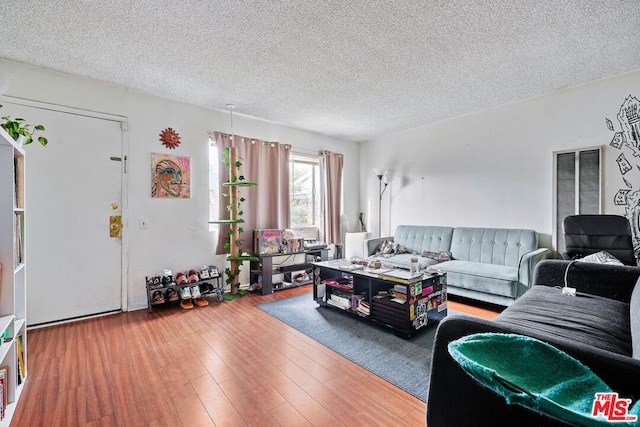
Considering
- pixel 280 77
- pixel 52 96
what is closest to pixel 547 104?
pixel 280 77

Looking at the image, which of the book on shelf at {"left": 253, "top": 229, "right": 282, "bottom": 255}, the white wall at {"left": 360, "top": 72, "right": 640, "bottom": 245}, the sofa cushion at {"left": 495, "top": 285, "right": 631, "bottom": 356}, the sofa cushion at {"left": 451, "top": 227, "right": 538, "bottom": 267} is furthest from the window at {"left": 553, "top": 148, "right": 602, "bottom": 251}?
the book on shelf at {"left": 253, "top": 229, "right": 282, "bottom": 255}

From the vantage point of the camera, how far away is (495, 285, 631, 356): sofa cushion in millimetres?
1371

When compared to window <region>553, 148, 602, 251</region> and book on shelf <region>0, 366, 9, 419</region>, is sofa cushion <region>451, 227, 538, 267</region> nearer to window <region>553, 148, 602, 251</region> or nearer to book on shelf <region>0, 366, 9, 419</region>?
window <region>553, 148, 602, 251</region>

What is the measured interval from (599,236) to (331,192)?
332 centimetres

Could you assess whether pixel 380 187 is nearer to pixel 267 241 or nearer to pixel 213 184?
pixel 267 241

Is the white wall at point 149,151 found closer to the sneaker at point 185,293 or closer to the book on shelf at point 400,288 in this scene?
the sneaker at point 185,293

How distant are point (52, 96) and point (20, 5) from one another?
1096 millimetres

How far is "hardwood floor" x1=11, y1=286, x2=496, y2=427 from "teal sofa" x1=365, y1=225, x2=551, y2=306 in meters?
1.41

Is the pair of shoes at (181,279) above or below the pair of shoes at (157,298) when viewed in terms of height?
above

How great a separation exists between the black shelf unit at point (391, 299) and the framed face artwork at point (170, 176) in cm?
187

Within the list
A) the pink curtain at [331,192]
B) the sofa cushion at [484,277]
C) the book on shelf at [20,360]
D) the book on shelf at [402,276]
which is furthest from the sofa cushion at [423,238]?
the book on shelf at [20,360]

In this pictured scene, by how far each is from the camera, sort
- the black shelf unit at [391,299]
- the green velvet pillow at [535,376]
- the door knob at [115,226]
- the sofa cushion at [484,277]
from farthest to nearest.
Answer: the door knob at [115,226]
the sofa cushion at [484,277]
the black shelf unit at [391,299]
the green velvet pillow at [535,376]

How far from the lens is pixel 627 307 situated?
6.11ft

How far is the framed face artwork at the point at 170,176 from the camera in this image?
130 inches
